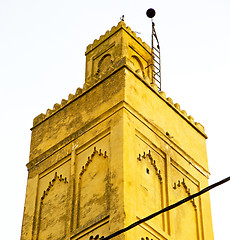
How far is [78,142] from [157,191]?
2.21 meters

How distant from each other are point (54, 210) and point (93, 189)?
4.01 ft

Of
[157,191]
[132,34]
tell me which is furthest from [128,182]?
[132,34]

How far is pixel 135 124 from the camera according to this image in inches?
625

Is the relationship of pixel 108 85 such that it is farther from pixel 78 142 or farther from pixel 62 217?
pixel 62 217

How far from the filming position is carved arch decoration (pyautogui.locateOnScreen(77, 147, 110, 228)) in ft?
48.4

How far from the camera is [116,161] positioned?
15.0 m

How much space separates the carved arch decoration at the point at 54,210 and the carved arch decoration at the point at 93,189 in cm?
46

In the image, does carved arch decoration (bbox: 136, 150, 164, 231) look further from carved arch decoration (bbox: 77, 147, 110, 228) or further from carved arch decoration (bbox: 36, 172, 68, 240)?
carved arch decoration (bbox: 36, 172, 68, 240)

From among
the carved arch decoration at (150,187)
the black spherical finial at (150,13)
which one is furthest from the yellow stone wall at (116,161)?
the black spherical finial at (150,13)

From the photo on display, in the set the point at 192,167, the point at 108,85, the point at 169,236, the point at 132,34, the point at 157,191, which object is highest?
the point at 132,34

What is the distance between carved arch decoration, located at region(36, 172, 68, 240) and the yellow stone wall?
0.03 metres

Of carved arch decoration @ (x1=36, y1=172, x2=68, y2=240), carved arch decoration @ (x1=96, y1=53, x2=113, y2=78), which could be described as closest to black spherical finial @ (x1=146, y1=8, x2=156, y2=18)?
carved arch decoration @ (x1=96, y1=53, x2=113, y2=78)

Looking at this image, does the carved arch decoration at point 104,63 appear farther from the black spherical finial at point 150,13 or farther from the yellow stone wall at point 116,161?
the black spherical finial at point 150,13

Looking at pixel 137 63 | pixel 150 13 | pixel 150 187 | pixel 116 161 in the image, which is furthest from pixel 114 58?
pixel 150 187
